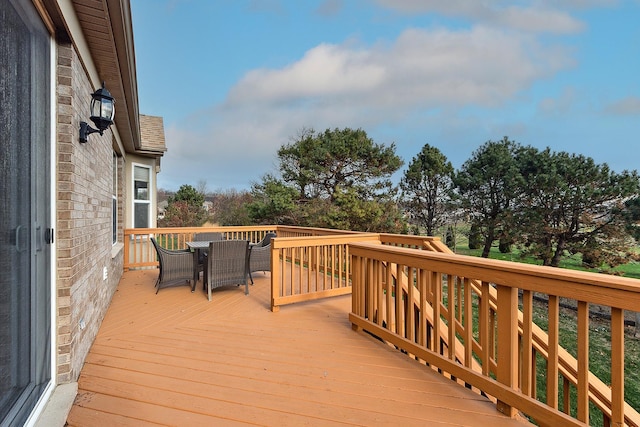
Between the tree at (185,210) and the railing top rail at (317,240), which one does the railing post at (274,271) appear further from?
the tree at (185,210)

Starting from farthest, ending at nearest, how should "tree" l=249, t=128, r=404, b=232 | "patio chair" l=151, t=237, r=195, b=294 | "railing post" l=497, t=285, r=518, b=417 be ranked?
"tree" l=249, t=128, r=404, b=232 < "patio chair" l=151, t=237, r=195, b=294 < "railing post" l=497, t=285, r=518, b=417

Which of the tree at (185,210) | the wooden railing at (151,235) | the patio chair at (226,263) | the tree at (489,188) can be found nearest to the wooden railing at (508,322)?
the patio chair at (226,263)

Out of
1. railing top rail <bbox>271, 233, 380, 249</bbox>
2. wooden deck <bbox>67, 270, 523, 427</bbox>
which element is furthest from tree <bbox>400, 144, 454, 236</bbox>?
wooden deck <bbox>67, 270, 523, 427</bbox>

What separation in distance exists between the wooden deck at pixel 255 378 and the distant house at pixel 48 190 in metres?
0.33

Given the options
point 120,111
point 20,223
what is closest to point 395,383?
point 20,223

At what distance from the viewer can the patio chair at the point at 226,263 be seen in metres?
4.48

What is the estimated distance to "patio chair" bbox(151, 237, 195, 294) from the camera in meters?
4.66

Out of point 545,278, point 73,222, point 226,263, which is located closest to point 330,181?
point 226,263

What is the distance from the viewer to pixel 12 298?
162 cm

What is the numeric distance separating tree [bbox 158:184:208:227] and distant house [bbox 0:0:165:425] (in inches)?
561

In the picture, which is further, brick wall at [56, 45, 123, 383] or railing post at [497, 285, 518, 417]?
brick wall at [56, 45, 123, 383]

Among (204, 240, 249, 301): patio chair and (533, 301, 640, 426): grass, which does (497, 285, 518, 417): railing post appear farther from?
(533, 301, 640, 426): grass

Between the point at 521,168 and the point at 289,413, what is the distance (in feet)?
50.5

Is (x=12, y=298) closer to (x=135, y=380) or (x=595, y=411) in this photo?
(x=135, y=380)
